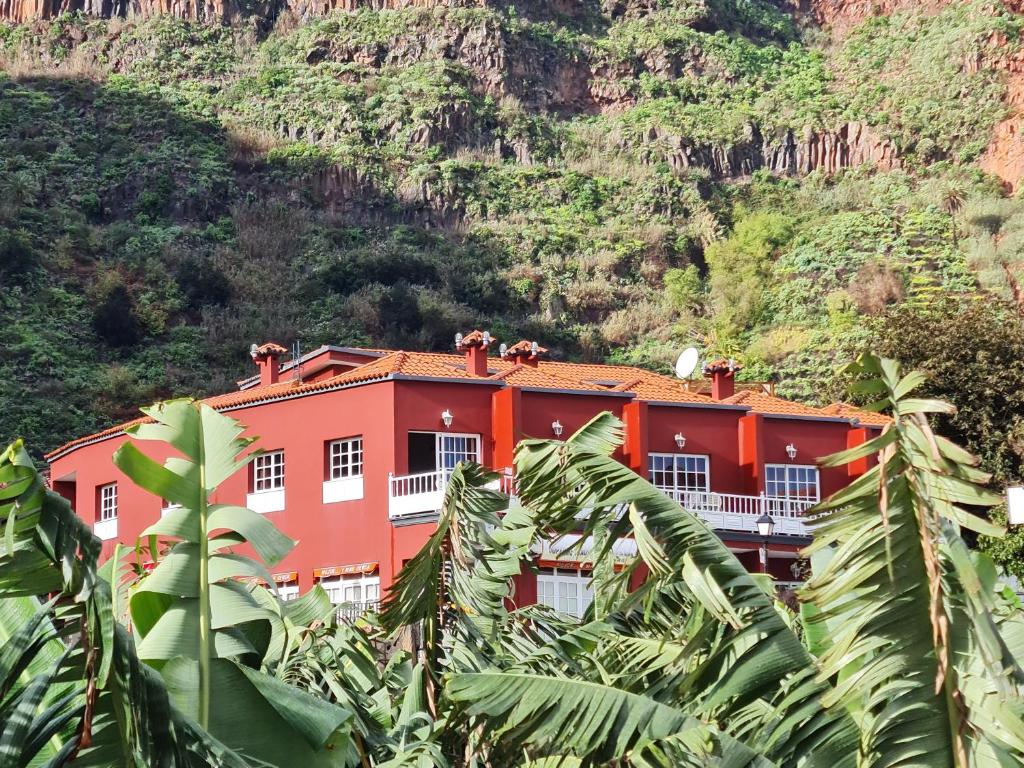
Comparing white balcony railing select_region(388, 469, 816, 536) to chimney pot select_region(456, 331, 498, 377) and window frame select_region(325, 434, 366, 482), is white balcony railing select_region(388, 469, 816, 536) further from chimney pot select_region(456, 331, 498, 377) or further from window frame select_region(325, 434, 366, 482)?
chimney pot select_region(456, 331, 498, 377)

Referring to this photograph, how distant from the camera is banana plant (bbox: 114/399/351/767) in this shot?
642cm

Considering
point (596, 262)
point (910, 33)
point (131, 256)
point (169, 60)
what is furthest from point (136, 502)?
point (910, 33)

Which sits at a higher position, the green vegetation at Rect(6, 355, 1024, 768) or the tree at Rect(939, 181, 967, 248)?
the green vegetation at Rect(6, 355, 1024, 768)

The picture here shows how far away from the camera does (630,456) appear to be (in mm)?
30219

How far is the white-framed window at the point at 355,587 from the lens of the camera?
91.6 ft

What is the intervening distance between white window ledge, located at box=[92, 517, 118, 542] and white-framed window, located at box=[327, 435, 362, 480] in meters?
5.01

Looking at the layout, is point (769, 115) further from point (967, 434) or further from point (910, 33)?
point (967, 434)

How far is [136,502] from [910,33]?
248ft

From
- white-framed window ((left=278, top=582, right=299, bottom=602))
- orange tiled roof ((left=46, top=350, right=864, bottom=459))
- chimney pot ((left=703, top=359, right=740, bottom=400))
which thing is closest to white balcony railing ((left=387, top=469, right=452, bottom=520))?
orange tiled roof ((left=46, top=350, right=864, bottom=459))

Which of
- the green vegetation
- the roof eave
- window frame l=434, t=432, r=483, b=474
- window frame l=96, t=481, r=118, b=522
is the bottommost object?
window frame l=96, t=481, r=118, b=522

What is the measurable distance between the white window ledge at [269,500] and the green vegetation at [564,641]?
2056cm

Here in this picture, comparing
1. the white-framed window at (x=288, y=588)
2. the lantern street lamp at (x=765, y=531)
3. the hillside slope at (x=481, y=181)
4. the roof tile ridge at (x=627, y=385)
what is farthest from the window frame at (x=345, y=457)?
the hillside slope at (x=481, y=181)

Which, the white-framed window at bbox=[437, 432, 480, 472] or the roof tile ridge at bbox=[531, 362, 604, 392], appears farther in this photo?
the roof tile ridge at bbox=[531, 362, 604, 392]

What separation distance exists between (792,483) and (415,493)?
26.9ft
